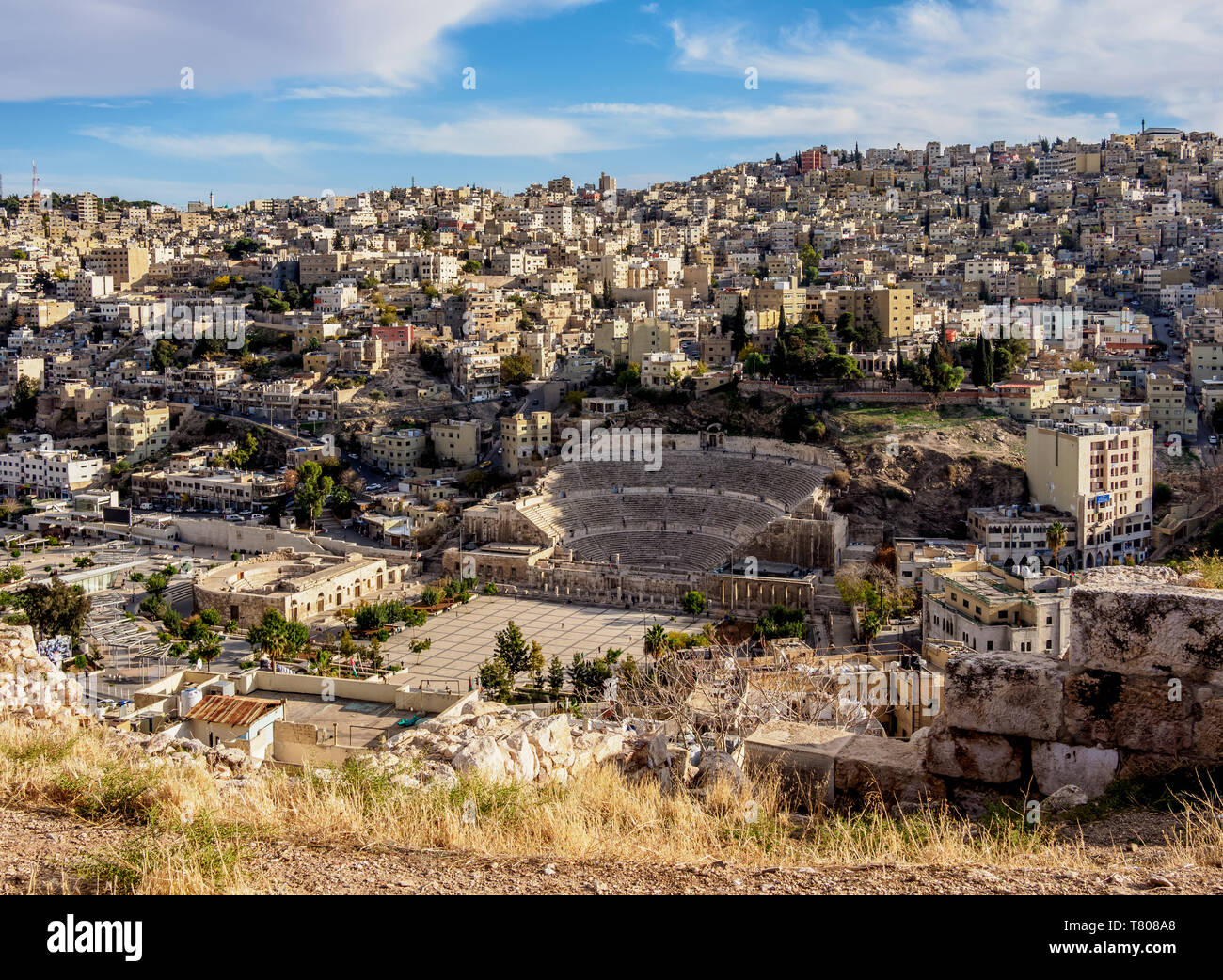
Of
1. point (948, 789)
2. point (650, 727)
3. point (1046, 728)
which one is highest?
point (1046, 728)

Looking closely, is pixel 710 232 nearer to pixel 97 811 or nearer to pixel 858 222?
pixel 858 222

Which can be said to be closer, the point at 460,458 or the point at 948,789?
the point at 948,789

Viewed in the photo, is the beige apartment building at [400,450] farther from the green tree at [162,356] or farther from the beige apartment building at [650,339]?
the green tree at [162,356]

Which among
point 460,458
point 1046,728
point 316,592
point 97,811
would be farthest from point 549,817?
point 460,458

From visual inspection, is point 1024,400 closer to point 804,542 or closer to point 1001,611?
point 804,542

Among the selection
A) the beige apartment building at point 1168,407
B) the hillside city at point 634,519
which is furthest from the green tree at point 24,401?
the beige apartment building at point 1168,407
